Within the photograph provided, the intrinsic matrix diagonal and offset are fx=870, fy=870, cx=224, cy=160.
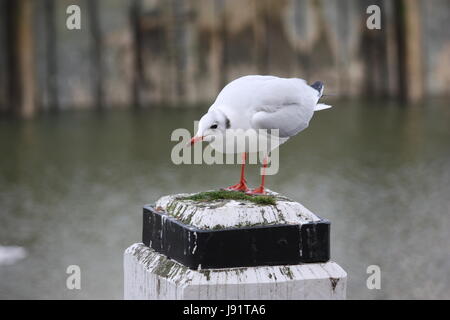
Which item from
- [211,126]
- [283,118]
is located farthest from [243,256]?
[283,118]

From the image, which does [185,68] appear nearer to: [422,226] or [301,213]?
[422,226]

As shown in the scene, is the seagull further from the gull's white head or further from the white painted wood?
the white painted wood

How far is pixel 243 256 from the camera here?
1.85 meters

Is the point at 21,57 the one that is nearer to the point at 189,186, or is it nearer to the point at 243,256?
the point at 189,186

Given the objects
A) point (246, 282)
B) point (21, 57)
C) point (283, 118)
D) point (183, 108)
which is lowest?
point (183, 108)

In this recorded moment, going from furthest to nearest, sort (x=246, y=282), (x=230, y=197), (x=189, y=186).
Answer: (x=189, y=186) < (x=230, y=197) < (x=246, y=282)

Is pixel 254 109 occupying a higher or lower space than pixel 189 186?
higher

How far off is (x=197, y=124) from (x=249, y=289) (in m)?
0.65

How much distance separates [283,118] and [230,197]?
55cm

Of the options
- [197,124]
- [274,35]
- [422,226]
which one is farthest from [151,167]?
[197,124]

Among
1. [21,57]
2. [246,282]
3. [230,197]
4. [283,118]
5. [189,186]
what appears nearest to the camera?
[246,282]

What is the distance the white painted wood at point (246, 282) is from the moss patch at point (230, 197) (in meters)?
0.17
